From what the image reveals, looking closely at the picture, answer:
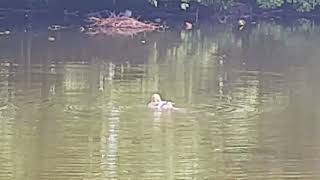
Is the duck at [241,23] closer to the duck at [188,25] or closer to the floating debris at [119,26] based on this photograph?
the duck at [188,25]

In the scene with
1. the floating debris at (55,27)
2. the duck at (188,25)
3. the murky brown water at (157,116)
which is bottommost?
the murky brown water at (157,116)

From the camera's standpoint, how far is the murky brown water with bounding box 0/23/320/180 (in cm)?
1217

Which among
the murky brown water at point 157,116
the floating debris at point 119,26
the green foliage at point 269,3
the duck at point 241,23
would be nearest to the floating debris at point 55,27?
the floating debris at point 119,26

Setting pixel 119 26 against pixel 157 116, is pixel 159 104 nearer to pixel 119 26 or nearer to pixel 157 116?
pixel 157 116

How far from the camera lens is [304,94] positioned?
1903 cm

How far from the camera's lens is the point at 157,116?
52.1 feet

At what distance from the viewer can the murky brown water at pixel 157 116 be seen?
1217cm

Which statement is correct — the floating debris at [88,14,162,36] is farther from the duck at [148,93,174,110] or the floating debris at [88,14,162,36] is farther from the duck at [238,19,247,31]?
the duck at [148,93,174,110]

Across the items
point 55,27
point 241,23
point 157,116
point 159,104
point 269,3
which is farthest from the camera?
point 269,3

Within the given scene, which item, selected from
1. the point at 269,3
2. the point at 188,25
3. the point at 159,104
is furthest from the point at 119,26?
the point at 159,104

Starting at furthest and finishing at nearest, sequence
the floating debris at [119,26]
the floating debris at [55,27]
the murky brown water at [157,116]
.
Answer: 1. the floating debris at [119,26]
2. the floating debris at [55,27]
3. the murky brown water at [157,116]

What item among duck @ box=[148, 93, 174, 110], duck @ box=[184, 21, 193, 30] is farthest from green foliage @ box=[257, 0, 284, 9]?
duck @ box=[148, 93, 174, 110]

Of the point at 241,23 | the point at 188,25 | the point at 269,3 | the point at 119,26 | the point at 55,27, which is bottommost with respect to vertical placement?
the point at 55,27

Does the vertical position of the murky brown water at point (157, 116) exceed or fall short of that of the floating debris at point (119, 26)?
it falls short
